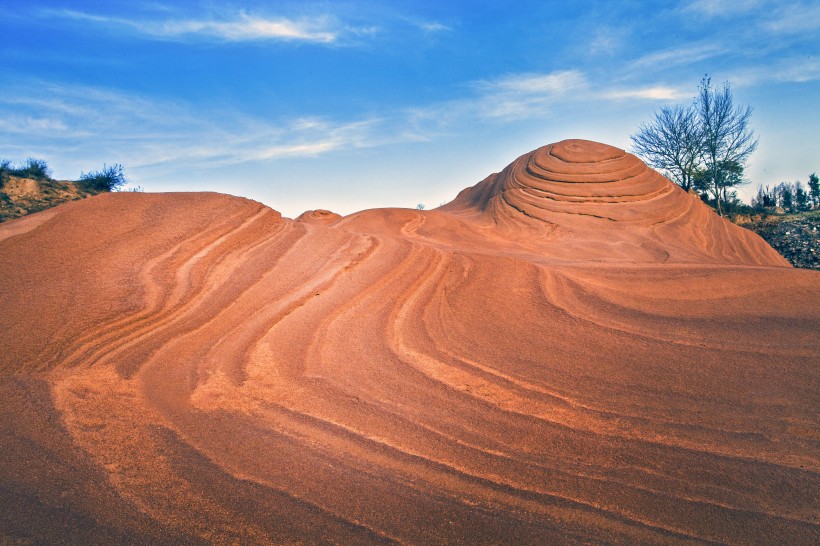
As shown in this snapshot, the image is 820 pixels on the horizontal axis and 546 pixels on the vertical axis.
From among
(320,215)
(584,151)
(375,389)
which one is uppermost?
(584,151)

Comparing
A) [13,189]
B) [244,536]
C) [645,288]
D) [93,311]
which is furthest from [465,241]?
[13,189]

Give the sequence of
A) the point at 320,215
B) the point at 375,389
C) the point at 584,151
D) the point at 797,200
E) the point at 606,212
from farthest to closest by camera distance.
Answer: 1. the point at 797,200
2. the point at 320,215
3. the point at 584,151
4. the point at 606,212
5. the point at 375,389

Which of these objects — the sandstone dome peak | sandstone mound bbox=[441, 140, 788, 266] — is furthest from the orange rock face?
the sandstone dome peak

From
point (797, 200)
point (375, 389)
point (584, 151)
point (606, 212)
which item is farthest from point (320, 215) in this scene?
point (797, 200)

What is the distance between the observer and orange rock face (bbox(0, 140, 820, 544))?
2.52 meters

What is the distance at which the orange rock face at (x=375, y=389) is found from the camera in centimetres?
252

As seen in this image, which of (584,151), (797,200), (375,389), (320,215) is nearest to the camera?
(375,389)

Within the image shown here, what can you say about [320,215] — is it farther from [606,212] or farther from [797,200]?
[797,200]

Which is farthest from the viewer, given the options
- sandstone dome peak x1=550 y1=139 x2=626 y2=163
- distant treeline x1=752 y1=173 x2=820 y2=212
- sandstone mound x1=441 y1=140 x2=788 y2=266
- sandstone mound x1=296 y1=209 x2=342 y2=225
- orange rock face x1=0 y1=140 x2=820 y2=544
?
distant treeline x1=752 y1=173 x2=820 y2=212

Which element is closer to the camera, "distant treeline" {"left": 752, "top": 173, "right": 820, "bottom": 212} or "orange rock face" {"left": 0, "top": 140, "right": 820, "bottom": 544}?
"orange rock face" {"left": 0, "top": 140, "right": 820, "bottom": 544}

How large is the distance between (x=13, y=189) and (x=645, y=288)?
18.2m

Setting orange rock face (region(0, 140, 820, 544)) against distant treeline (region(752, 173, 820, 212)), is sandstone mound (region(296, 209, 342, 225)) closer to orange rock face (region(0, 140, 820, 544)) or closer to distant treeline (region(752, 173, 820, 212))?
orange rock face (region(0, 140, 820, 544))

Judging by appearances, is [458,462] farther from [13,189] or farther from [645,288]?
[13,189]

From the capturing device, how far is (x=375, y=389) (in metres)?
3.94
